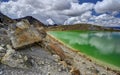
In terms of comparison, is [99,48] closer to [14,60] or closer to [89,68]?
[89,68]

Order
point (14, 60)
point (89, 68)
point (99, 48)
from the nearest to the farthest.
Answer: point (14, 60) < point (89, 68) < point (99, 48)

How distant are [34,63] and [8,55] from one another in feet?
6.79

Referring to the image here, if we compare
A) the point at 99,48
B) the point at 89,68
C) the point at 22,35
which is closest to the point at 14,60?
the point at 22,35

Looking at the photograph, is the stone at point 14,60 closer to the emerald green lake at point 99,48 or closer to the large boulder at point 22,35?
the large boulder at point 22,35

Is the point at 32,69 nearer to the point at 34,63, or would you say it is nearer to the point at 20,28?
the point at 34,63

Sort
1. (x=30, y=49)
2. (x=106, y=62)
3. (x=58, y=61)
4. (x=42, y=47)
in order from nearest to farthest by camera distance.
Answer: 1. (x=58, y=61)
2. (x=30, y=49)
3. (x=42, y=47)
4. (x=106, y=62)

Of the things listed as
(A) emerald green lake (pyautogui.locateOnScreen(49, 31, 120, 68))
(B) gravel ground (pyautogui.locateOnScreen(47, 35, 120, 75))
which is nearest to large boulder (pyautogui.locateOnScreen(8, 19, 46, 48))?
(B) gravel ground (pyautogui.locateOnScreen(47, 35, 120, 75))

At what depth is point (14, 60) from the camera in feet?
57.1

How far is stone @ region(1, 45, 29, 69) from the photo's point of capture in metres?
17.2

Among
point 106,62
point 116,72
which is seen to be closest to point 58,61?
point 116,72

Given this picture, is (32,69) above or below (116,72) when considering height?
above

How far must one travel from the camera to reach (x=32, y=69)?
57.7ft

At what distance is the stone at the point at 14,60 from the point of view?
1720 cm

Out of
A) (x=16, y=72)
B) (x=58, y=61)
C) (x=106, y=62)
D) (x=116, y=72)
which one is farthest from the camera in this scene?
(x=106, y=62)
